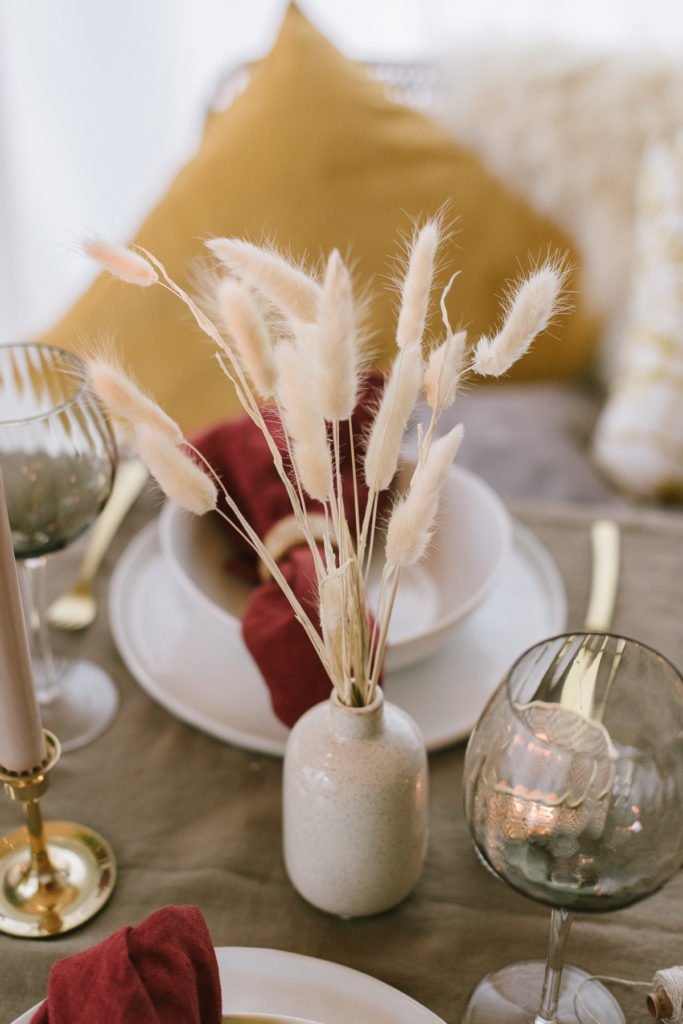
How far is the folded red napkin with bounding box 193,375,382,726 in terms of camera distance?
0.68 m

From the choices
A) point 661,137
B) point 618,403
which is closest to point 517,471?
point 618,403

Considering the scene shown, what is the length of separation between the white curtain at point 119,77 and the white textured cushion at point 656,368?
708 mm

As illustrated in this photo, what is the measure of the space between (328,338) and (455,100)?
1.22 m

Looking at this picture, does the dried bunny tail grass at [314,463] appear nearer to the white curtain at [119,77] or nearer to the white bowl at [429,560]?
the white bowl at [429,560]

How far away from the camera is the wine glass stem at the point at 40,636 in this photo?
0.78 meters

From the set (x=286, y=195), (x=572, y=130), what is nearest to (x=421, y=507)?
(x=286, y=195)

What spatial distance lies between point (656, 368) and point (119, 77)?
136 cm

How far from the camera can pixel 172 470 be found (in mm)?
485

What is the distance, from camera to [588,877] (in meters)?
0.50

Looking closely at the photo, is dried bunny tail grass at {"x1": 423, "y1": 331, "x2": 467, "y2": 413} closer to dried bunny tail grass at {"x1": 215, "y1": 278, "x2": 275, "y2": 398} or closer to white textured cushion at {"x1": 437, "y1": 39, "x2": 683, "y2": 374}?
dried bunny tail grass at {"x1": 215, "y1": 278, "x2": 275, "y2": 398}

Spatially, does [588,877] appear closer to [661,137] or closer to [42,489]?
[42,489]

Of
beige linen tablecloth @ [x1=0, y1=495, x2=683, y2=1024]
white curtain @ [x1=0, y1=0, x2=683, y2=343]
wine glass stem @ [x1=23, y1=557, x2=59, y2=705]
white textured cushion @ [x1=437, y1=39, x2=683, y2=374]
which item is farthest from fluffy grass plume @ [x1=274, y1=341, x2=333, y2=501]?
white curtain @ [x1=0, y1=0, x2=683, y2=343]

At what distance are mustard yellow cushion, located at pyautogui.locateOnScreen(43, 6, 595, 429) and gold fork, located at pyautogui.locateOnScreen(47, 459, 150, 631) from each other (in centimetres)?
43

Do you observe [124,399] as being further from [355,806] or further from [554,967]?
[554,967]
